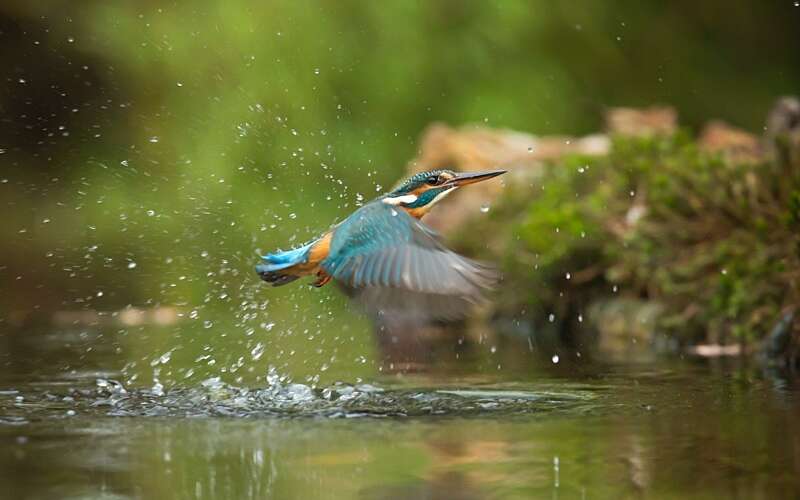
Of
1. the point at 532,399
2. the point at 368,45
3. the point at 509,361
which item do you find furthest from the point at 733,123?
the point at 532,399

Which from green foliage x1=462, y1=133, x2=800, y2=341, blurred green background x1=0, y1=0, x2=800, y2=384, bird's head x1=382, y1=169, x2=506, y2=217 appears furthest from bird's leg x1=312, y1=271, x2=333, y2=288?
blurred green background x1=0, y1=0, x2=800, y2=384

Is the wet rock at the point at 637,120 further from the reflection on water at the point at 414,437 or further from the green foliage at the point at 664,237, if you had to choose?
the reflection on water at the point at 414,437

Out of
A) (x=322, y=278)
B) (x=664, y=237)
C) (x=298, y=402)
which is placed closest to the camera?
(x=298, y=402)

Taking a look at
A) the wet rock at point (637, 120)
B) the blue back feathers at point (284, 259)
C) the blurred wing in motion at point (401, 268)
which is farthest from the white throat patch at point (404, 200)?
the wet rock at point (637, 120)

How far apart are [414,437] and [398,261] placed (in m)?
0.95

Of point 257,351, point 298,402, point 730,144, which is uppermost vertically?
point 730,144

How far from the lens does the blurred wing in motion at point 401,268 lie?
5797 millimetres

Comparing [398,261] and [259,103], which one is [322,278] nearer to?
[398,261]

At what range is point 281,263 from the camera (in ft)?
21.3

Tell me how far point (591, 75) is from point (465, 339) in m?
8.45

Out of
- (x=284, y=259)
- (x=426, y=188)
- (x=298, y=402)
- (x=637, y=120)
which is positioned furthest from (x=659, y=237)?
(x=637, y=120)

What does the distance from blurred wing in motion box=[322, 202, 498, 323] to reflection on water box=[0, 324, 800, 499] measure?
0.42 m

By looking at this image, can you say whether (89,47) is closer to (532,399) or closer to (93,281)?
(93,281)

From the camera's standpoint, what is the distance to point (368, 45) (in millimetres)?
17641
